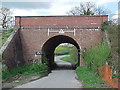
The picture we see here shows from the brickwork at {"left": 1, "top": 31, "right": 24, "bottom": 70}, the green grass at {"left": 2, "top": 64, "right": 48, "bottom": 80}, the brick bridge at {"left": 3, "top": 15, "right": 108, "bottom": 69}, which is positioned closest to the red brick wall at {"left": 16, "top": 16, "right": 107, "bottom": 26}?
the brick bridge at {"left": 3, "top": 15, "right": 108, "bottom": 69}

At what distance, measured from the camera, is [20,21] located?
17594 mm

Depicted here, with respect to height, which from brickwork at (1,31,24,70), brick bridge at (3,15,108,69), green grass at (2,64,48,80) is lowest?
green grass at (2,64,48,80)

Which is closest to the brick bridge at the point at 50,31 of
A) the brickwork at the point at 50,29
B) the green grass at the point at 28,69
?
the brickwork at the point at 50,29

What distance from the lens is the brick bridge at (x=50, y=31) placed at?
1675 cm

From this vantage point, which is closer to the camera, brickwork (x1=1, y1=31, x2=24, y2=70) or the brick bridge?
brickwork (x1=1, y1=31, x2=24, y2=70)

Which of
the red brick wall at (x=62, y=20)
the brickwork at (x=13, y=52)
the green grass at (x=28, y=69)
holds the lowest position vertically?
the green grass at (x=28, y=69)

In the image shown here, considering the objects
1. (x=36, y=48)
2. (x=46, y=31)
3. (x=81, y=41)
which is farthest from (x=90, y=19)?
(x=36, y=48)

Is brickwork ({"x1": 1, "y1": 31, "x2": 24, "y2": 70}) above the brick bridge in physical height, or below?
below

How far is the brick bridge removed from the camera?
16750 mm

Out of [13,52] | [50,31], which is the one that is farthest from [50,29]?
[13,52]

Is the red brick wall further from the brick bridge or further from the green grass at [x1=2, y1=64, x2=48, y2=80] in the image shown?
the green grass at [x1=2, y1=64, x2=48, y2=80]

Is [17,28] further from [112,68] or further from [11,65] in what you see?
[112,68]

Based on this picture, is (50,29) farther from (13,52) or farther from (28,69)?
(28,69)

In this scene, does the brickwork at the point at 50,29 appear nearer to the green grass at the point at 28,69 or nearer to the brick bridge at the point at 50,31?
the brick bridge at the point at 50,31
